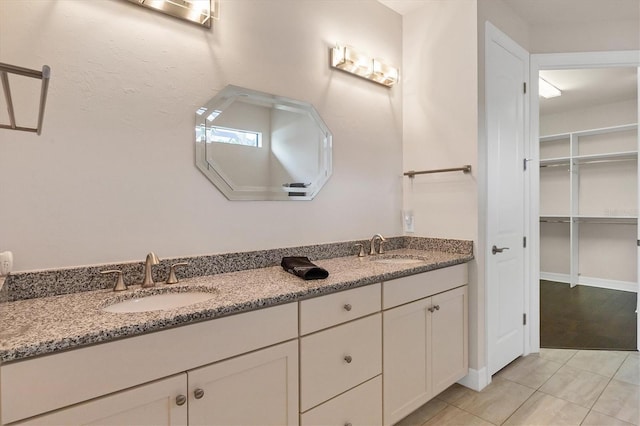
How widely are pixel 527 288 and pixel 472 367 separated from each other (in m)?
0.92

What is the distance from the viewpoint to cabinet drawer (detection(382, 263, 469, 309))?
1.68 m

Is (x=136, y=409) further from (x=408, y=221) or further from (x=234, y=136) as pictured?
(x=408, y=221)

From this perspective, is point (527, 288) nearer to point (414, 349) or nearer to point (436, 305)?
point (436, 305)

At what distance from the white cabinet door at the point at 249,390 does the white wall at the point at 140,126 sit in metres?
0.64

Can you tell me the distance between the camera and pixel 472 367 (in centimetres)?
221

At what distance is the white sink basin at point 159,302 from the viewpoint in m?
1.27

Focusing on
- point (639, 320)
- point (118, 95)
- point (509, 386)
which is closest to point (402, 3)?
point (118, 95)

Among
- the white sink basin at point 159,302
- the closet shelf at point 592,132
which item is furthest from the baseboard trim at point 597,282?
the white sink basin at point 159,302

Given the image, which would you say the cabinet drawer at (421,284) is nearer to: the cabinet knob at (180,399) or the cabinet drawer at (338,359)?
the cabinet drawer at (338,359)

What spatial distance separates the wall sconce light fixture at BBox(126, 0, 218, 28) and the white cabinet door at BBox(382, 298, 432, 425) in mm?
1664

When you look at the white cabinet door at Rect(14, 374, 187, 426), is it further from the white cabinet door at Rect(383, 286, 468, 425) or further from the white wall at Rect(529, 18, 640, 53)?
the white wall at Rect(529, 18, 640, 53)

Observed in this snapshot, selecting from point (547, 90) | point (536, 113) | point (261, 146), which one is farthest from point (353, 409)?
point (547, 90)

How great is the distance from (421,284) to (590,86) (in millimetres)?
3825

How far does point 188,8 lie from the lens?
1.55 m
